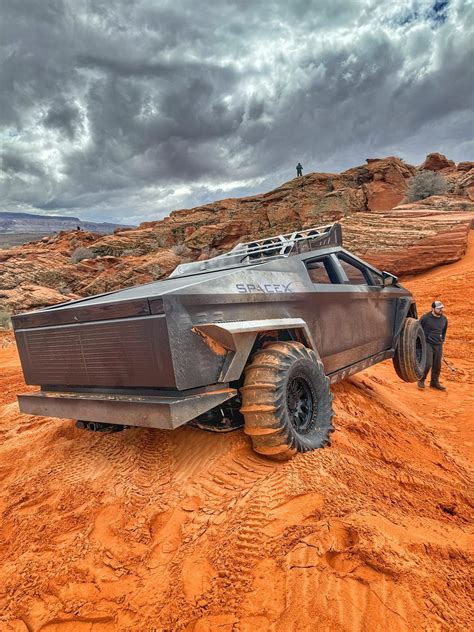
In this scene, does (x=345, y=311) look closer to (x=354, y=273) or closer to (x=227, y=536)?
(x=354, y=273)

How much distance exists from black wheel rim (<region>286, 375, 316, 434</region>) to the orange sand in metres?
0.26

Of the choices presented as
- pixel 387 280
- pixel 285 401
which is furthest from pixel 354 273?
pixel 285 401

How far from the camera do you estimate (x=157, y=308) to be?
87.3 inches

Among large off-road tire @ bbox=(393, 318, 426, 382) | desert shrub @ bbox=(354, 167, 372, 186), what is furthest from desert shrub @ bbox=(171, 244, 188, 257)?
large off-road tire @ bbox=(393, 318, 426, 382)

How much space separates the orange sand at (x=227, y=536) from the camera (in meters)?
1.57

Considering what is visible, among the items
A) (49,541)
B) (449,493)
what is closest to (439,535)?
(449,493)

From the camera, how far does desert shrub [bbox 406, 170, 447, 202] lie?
2341 centimetres

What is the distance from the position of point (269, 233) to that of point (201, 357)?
27.1 m

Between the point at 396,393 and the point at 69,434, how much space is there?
4934 millimetres

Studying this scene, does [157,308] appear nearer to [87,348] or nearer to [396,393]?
[87,348]

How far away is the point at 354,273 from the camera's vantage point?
449 centimetres

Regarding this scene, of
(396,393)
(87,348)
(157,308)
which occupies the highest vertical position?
(157,308)

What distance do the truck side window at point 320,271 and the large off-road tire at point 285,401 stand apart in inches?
39.4

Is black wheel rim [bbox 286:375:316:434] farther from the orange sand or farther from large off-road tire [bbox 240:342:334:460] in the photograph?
the orange sand
